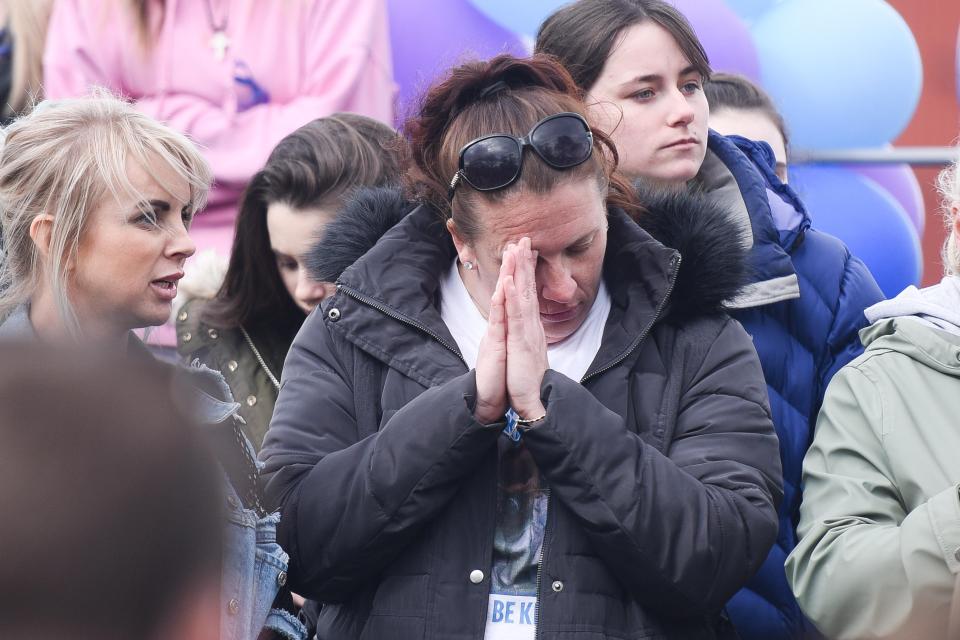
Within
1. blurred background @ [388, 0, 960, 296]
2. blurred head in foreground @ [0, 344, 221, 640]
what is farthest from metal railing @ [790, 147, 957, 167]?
blurred head in foreground @ [0, 344, 221, 640]

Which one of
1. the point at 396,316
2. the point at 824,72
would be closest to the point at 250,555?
the point at 396,316

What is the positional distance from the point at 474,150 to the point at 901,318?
0.93 m

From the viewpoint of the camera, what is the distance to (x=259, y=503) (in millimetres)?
2250

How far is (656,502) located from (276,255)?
5.83 ft

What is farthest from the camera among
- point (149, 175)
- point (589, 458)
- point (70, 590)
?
point (149, 175)

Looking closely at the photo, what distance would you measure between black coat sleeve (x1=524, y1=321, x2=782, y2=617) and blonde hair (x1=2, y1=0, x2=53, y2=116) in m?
3.04

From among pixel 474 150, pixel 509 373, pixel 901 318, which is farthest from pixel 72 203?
pixel 901 318

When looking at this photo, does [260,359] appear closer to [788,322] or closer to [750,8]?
[788,322]

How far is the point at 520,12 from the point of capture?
469 cm

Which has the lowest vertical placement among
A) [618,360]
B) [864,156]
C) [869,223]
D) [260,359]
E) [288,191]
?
[260,359]

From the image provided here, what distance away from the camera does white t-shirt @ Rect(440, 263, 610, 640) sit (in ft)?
8.06

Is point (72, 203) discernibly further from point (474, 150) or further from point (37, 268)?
point (474, 150)

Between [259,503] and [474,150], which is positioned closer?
[259,503]

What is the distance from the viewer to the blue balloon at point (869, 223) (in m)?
4.68
